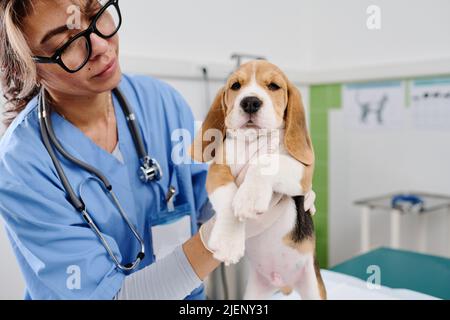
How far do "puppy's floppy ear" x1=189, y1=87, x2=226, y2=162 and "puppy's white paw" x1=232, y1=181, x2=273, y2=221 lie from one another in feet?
0.23

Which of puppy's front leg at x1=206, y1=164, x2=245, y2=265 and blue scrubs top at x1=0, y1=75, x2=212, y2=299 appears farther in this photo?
blue scrubs top at x1=0, y1=75, x2=212, y2=299

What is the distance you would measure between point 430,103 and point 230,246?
1.48 feet

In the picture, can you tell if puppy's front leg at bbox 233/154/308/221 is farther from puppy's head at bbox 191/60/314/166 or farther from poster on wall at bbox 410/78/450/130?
poster on wall at bbox 410/78/450/130

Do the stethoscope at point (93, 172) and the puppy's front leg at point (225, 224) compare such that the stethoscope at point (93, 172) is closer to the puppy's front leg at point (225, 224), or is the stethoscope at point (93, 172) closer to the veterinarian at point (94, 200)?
the veterinarian at point (94, 200)

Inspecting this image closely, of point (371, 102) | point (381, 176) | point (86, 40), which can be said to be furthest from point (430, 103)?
point (86, 40)

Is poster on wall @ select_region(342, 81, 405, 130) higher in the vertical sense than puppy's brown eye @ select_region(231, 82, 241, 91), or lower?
lower

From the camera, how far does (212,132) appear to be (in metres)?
0.50

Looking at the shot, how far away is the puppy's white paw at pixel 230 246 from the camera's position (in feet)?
1.51

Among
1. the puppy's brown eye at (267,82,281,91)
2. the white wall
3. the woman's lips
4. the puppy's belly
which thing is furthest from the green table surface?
the woman's lips

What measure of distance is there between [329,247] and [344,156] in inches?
6.2

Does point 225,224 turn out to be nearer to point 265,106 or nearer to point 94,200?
point 265,106

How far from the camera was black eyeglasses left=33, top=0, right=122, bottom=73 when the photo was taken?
1.66 ft

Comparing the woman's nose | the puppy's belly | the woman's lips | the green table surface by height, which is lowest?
the green table surface
